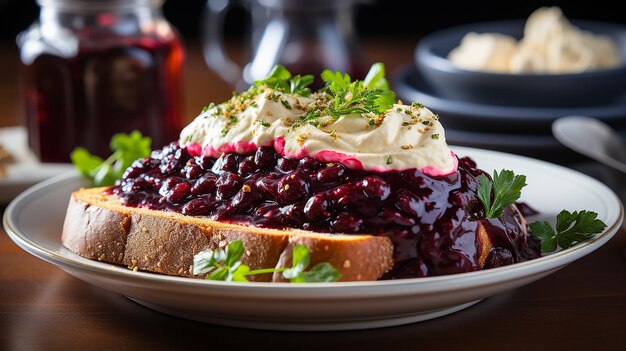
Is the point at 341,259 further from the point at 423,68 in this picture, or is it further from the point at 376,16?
the point at 376,16

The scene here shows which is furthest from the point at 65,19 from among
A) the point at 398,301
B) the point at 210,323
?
the point at 398,301

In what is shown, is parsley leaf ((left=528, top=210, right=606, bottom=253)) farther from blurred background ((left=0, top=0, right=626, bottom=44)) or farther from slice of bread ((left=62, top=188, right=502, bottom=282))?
blurred background ((left=0, top=0, right=626, bottom=44))

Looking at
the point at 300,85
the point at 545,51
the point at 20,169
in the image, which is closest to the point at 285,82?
the point at 300,85

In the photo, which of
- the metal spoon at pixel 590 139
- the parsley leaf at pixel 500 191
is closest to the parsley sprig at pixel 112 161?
the parsley leaf at pixel 500 191

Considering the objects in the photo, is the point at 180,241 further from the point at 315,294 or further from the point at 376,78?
the point at 376,78

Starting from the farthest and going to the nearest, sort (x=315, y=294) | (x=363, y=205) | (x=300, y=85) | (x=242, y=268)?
(x=300, y=85) → (x=363, y=205) → (x=242, y=268) → (x=315, y=294)

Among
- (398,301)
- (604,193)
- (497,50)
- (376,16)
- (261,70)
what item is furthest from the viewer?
(376,16)
